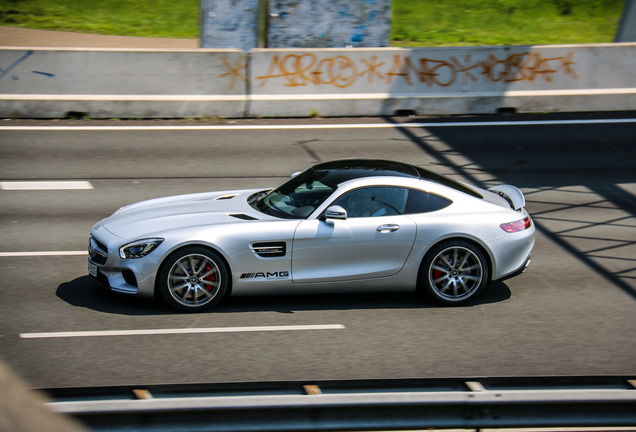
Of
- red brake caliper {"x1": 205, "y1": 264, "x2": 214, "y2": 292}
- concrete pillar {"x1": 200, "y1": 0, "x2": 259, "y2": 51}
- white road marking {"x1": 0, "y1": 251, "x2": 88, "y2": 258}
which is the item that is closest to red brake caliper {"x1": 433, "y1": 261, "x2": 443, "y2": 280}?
red brake caliper {"x1": 205, "y1": 264, "x2": 214, "y2": 292}

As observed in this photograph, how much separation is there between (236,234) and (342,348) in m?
1.54

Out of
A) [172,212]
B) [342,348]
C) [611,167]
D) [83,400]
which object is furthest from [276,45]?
[83,400]

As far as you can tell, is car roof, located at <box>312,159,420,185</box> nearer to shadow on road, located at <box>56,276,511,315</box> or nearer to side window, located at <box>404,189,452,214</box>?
side window, located at <box>404,189,452,214</box>

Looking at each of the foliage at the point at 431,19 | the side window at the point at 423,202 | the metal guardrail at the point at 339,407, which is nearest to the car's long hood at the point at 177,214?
the side window at the point at 423,202

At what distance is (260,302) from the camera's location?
23.2 feet

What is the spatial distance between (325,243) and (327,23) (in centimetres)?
1051

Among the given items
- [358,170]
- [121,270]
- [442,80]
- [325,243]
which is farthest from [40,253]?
[442,80]

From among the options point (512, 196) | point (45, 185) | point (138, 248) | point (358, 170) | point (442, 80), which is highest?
point (358, 170)

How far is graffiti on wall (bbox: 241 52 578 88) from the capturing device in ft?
48.7

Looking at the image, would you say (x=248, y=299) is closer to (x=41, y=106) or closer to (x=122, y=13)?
(x=41, y=106)

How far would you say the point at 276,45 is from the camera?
16.0m

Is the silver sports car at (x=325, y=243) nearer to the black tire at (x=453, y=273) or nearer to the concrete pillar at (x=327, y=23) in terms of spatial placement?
the black tire at (x=453, y=273)

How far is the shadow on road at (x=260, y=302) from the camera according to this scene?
6.86m

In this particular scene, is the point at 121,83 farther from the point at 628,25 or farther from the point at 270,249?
the point at 628,25
